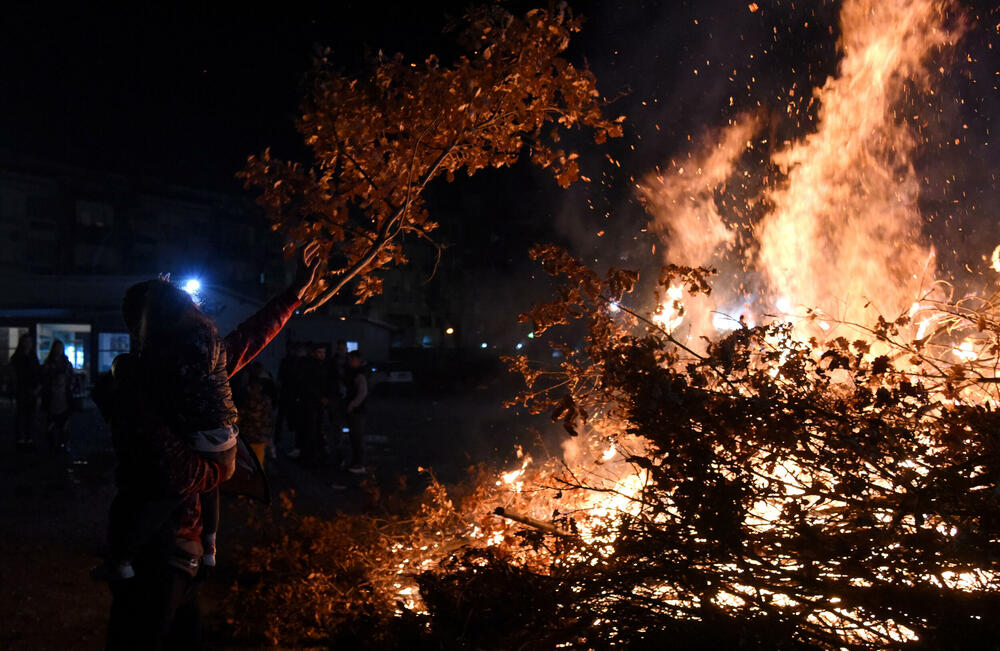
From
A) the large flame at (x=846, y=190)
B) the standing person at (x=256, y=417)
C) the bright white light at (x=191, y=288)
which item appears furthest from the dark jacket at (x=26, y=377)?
the large flame at (x=846, y=190)

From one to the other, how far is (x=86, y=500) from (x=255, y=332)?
6.20 metres

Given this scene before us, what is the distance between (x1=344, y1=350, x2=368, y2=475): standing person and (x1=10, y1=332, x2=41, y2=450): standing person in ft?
17.5

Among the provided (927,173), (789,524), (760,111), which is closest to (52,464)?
(789,524)

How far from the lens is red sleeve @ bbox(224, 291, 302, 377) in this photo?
130 inches

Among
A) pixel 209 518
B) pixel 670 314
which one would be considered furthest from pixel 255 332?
pixel 670 314

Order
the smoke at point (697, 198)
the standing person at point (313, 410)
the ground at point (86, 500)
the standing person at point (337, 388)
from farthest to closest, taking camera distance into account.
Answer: the standing person at point (337, 388)
the standing person at point (313, 410)
the smoke at point (697, 198)
the ground at point (86, 500)

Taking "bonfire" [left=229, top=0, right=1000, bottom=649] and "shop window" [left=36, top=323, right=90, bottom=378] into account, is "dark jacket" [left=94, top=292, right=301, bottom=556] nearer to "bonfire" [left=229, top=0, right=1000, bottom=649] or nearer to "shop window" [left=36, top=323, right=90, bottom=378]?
"bonfire" [left=229, top=0, right=1000, bottom=649]

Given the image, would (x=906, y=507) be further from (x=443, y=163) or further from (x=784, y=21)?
(x=784, y=21)

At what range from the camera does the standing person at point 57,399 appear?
11.2 metres

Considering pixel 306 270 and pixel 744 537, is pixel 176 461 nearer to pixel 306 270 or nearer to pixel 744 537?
pixel 306 270

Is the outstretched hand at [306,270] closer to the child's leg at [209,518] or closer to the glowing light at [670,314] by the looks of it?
the child's leg at [209,518]

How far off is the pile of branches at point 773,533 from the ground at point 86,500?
2.28 meters

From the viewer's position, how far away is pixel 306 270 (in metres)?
3.82

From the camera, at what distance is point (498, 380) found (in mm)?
27906
